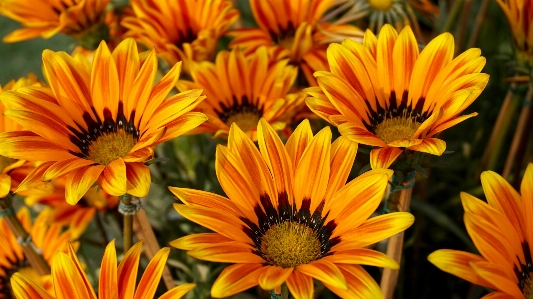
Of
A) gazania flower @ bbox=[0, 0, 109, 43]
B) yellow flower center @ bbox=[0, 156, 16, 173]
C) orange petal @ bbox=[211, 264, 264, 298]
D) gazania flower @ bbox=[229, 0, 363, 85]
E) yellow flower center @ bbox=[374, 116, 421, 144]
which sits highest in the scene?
gazania flower @ bbox=[0, 0, 109, 43]

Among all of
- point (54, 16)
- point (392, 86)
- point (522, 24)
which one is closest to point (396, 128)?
Answer: point (392, 86)

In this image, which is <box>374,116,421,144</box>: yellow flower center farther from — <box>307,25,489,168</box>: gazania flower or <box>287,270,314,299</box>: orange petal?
<box>287,270,314,299</box>: orange petal

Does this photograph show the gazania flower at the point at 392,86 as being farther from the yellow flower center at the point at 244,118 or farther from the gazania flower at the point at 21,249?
the gazania flower at the point at 21,249

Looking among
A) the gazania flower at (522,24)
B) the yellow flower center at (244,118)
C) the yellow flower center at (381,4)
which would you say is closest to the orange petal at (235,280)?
the yellow flower center at (244,118)

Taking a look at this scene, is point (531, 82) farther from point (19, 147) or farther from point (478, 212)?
point (19, 147)

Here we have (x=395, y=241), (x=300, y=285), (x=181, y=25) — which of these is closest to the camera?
(x=300, y=285)

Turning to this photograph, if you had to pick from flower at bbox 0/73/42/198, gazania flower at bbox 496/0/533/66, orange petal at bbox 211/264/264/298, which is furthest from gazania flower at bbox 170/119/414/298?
gazania flower at bbox 496/0/533/66

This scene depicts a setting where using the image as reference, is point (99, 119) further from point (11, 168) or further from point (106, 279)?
point (106, 279)
